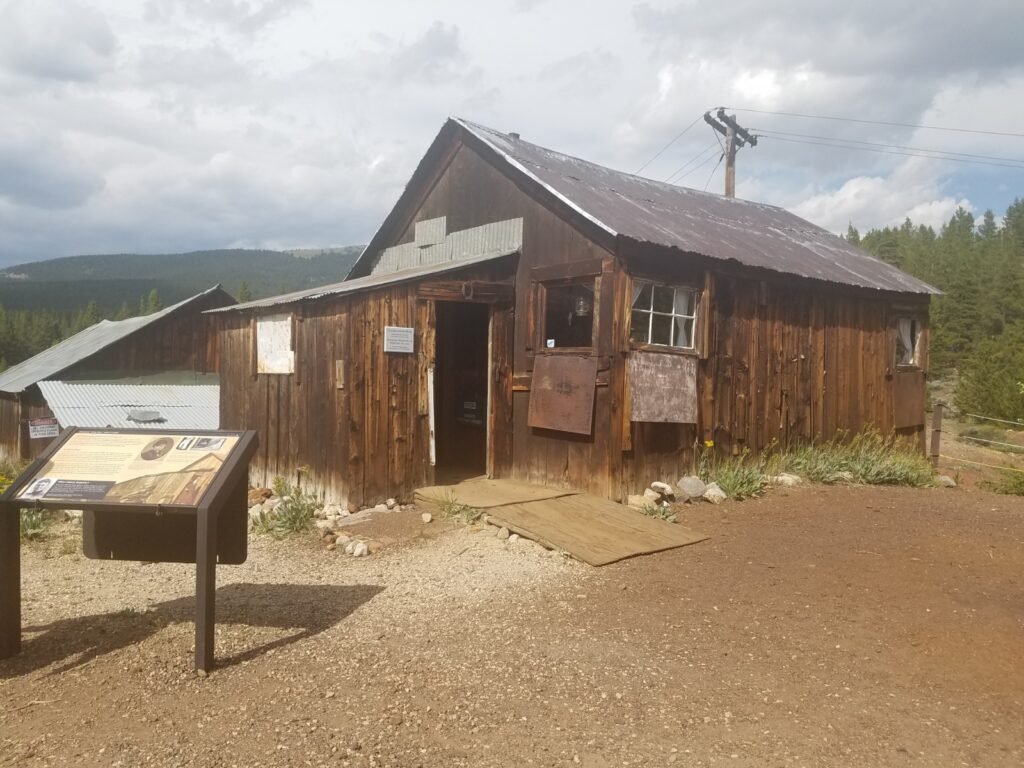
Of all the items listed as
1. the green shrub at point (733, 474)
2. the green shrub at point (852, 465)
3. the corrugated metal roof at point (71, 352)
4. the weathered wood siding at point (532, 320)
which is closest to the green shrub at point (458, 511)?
the weathered wood siding at point (532, 320)

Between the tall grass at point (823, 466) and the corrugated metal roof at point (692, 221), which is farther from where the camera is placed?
the tall grass at point (823, 466)

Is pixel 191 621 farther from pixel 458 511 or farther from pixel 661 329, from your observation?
pixel 661 329

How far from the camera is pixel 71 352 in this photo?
77.0ft

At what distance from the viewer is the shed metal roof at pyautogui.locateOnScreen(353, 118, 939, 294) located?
9.34 metres

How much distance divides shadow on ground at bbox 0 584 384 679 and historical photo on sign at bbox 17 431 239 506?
1072mm

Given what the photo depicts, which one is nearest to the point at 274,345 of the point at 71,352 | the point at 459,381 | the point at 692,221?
the point at 459,381

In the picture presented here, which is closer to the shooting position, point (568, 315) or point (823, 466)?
point (568, 315)

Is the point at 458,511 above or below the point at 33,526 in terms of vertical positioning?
above

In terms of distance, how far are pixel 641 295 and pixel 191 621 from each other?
20.2ft

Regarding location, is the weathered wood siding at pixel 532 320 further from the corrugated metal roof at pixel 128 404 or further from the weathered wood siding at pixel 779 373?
the corrugated metal roof at pixel 128 404

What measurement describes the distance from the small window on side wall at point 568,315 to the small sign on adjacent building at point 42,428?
1515cm

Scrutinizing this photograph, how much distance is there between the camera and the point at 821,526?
26.5ft

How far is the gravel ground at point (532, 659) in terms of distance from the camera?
11.6 feet

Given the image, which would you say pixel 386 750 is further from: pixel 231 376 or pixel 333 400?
pixel 231 376
